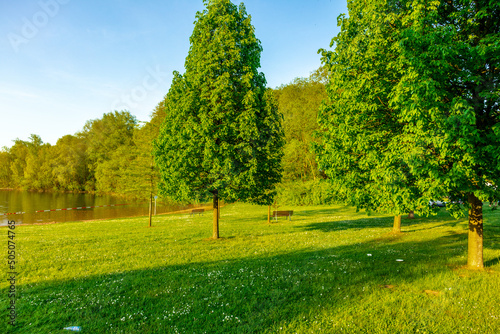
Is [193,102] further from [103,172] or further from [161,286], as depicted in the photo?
[103,172]

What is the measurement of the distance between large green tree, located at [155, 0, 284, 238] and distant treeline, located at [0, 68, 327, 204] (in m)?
4.35

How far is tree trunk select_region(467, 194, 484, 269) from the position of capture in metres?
9.34

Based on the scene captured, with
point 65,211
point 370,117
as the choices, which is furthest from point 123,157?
point 370,117

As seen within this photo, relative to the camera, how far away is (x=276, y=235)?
17.3 m

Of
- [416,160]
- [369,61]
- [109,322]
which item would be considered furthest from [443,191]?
[109,322]

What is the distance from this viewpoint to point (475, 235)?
943 centimetres

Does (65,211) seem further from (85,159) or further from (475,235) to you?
(85,159)

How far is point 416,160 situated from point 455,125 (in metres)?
1.30

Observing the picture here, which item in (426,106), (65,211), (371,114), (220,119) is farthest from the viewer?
(65,211)

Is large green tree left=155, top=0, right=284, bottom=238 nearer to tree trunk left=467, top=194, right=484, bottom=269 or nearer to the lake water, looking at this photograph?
tree trunk left=467, top=194, right=484, bottom=269

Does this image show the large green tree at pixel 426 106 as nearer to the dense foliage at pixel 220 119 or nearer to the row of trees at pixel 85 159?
the dense foliage at pixel 220 119

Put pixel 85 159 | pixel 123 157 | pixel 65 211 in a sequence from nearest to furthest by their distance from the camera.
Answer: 1. pixel 65 211
2. pixel 123 157
3. pixel 85 159

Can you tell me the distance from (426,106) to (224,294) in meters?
7.67

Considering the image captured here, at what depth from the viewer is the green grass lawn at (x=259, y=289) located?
5.87 meters
